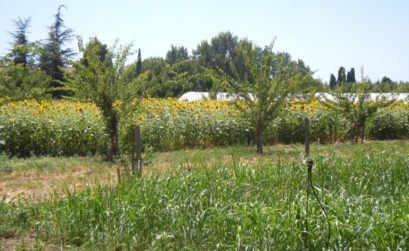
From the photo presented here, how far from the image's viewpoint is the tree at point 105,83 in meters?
9.34

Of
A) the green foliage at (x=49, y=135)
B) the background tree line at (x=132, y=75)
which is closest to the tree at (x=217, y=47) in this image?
the background tree line at (x=132, y=75)

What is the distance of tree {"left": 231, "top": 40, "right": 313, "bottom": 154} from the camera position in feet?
36.2

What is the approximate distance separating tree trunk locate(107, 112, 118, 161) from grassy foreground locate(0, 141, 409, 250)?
419 centimetres

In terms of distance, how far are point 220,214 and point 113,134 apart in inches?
234

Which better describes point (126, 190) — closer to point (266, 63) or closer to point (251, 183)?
point (251, 183)

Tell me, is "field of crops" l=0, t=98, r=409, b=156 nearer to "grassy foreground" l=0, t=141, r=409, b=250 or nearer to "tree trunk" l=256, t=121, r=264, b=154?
"tree trunk" l=256, t=121, r=264, b=154

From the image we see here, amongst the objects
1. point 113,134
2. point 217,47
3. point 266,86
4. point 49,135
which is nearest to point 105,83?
point 113,134

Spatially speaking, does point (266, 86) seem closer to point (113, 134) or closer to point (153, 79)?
point (153, 79)

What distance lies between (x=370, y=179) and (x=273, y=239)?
2.64 metres

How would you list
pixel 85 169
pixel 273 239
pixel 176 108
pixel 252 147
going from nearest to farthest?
pixel 273 239 → pixel 85 169 → pixel 252 147 → pixel 176 108

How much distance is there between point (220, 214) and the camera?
166 inches

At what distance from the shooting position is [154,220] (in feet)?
14.3

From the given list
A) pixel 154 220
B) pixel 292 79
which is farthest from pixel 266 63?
pixel 154 220

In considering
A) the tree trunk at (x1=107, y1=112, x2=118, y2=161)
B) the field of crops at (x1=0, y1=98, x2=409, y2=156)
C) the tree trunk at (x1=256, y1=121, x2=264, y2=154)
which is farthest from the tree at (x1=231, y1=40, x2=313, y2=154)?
the tree trunk at (x1=107, y1=112, x2=118, y2=161)
